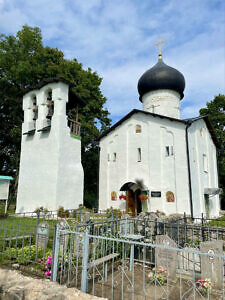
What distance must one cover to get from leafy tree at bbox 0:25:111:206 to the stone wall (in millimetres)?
17832

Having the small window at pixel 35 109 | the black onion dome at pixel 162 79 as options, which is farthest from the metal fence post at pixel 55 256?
the black onion dome at pixel 162 79

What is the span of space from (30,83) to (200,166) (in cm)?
1773

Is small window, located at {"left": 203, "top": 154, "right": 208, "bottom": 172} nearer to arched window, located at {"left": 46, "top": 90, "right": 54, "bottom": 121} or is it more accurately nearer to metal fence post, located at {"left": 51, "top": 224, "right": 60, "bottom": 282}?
arched window, located at {"left": 46, "top": 90, "right": 54, "bottom": 121}

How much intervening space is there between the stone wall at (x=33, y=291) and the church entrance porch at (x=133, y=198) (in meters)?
12.3

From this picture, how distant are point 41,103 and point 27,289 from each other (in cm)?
1474

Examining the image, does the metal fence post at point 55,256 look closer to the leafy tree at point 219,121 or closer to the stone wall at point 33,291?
the stone wall at point 33,291

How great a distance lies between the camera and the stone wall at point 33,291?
345cm

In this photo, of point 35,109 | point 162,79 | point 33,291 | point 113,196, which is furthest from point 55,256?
point 162,79

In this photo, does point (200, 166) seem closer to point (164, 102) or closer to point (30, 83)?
point (164, 102)

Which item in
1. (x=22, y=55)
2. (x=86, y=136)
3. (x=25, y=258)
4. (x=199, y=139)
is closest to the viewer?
(x=25, y=258)

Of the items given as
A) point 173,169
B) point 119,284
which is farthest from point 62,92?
point 119,284

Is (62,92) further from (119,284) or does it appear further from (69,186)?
(119,284)

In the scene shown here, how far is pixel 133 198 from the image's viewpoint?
1677cm

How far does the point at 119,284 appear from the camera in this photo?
4.71m
